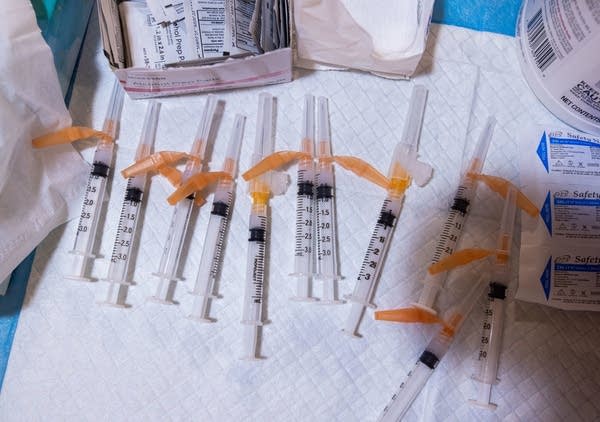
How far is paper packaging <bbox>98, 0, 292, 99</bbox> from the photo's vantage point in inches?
31.7

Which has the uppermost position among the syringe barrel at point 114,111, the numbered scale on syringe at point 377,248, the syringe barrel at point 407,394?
the syringe barrel at point 114,111

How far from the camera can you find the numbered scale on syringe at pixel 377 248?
32.9 inches

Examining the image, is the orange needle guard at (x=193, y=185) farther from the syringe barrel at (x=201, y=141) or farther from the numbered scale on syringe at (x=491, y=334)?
the numbered scale on syringe at (x=491, y=334)

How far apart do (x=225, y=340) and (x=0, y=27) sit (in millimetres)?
589

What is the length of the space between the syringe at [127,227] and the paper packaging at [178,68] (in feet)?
0.22

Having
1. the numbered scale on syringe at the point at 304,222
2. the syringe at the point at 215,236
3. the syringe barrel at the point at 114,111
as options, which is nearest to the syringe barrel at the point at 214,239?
the syringe at the point at 215,236

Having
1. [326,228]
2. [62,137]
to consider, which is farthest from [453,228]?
[62,137]

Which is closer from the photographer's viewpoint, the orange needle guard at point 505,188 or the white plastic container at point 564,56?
the white plastic container at point 564,56

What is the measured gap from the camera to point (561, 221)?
0.87 m

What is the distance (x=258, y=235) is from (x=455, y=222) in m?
0.34

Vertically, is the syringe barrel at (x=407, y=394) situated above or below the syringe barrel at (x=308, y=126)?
below

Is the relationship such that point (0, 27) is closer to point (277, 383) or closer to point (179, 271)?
point (179, 271)

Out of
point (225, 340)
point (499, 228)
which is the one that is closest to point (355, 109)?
point (499, 228)

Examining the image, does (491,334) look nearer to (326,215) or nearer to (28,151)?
(326,215)
